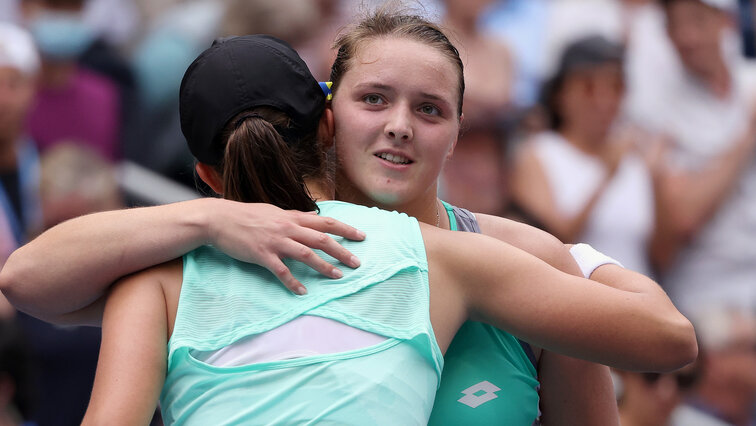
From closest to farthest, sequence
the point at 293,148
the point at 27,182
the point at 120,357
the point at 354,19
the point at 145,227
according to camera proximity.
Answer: the point at 120,357, the point at 145,227, the point at 293,148, the point at 354,19, the point at 27,182

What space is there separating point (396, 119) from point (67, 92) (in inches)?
149

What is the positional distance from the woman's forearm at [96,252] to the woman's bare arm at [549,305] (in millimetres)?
495

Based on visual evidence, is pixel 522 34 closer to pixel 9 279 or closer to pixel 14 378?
pixel 14 378

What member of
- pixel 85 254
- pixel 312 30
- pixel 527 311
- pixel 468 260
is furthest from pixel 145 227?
pixel 312 30

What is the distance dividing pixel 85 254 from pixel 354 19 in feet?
3.44

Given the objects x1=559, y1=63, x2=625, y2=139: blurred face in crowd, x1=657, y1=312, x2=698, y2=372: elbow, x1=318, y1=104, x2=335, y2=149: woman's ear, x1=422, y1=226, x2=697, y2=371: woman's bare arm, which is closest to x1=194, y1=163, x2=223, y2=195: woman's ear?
x1=318, y1=104, x2=335, y2=149: woman's ear

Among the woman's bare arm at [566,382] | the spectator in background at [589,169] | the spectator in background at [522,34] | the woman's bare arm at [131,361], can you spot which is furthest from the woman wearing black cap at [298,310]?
the spectator in background at [522,34]

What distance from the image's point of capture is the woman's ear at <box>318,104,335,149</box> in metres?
2.37

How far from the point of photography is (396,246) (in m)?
1.98

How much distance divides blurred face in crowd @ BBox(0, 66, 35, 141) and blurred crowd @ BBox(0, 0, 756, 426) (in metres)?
0.01

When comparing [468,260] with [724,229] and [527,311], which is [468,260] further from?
[724,229]

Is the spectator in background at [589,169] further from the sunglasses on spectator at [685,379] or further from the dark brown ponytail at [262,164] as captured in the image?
the dark brown ponytail at [262,164]

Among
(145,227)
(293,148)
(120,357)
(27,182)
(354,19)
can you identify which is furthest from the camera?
(27,182)

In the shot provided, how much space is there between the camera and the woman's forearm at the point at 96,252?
1973mm
